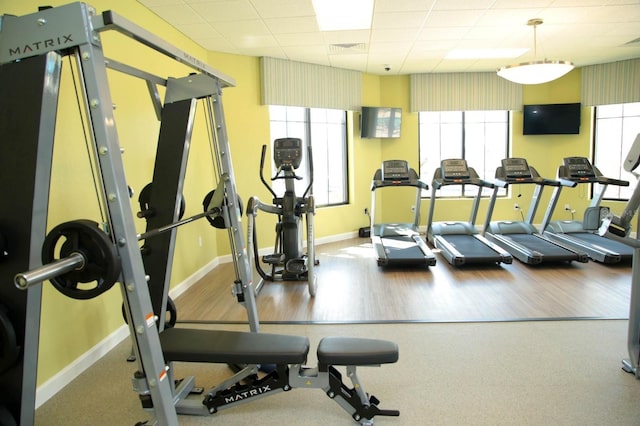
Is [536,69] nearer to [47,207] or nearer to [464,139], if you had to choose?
[464,139]

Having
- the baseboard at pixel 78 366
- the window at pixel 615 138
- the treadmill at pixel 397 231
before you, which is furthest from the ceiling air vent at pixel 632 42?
the baseboard at pixel 78 366

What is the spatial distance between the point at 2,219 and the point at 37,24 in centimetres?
68

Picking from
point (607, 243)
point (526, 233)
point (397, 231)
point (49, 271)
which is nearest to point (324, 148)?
point (397, 231)

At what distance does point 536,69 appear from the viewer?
480cm

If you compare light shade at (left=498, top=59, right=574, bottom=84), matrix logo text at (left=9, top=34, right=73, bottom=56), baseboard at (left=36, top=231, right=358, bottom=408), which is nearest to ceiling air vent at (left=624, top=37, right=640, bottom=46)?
light shade at (left=498, top=59, right=574, bottom=84)

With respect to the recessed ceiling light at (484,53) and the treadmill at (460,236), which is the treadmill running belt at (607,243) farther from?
the recessed ceiling light at (484,53)

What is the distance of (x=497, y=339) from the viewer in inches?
127

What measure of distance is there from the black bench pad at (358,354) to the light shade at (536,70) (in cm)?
401

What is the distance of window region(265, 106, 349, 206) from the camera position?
7035 mm

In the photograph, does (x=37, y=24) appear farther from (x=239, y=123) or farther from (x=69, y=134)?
(x=239, y=123)

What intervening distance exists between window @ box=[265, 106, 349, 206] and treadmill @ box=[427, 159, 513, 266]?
1.76 metres

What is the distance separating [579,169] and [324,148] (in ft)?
13.0

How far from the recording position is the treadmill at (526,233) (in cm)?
528

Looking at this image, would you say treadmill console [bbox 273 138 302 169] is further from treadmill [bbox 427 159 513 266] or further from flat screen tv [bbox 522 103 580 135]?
flat screen tv [bbox 522 103 580 135]
